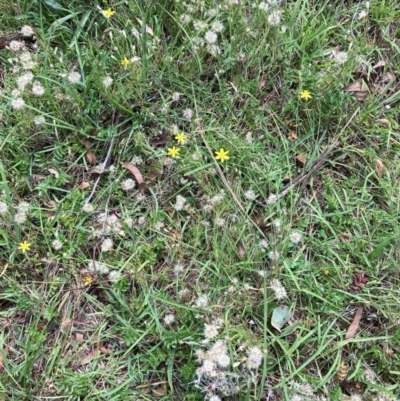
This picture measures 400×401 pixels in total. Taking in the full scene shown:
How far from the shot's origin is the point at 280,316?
2.25m

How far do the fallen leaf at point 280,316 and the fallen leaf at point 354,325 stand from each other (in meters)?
0.27

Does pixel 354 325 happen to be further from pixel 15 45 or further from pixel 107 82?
pixel 15 45

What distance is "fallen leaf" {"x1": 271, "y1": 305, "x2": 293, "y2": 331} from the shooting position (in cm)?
223

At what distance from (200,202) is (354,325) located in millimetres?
916

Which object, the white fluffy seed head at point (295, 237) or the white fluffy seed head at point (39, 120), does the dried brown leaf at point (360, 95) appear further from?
the white fluffy seed head at point (39, 120)

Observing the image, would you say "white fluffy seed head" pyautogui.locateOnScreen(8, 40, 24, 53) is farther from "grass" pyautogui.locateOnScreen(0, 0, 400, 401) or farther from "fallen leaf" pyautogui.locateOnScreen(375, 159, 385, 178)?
"fallen leaf" pyautogui.locateOnScreen(375, 159, 385, 178)

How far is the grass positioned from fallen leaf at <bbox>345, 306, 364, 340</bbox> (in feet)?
0.10

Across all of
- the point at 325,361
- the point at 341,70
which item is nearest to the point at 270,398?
the point at 325,361

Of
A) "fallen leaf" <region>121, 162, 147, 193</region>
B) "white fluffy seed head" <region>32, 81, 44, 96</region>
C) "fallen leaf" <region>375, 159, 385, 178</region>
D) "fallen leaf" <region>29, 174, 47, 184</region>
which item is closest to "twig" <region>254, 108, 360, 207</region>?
"fallen leaf" <region>375, 159, 385, 178</region>

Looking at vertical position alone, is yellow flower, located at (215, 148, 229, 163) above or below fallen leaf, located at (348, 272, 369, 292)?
above

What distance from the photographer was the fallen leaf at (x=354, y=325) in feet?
7.39

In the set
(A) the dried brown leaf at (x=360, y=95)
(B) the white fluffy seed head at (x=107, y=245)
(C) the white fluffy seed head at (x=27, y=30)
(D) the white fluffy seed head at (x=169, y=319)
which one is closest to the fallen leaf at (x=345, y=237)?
(A) the dried brown leaf at (x=360, y=95)

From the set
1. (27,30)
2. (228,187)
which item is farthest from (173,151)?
(27,30)

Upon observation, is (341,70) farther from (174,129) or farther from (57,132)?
(57,132)
